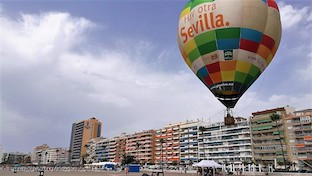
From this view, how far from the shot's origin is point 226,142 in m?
87.8

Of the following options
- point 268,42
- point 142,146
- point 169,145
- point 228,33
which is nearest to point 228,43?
point 228,33

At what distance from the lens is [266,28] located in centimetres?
1805

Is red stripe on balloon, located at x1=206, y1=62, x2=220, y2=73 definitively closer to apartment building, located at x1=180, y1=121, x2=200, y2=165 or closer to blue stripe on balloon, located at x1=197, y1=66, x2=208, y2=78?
blue stripe on balloon, located at x1=197, y1=66, x2=208, y2=78

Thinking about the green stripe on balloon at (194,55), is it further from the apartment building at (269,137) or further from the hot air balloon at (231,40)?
the apartment building at (269,137)

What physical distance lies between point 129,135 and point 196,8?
400 feet

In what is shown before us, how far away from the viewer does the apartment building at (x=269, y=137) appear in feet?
237

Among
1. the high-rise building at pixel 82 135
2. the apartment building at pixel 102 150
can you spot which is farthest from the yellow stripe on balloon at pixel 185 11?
the high-rise building at pixel 82 135

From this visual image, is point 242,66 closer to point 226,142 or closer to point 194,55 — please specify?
point 194,55

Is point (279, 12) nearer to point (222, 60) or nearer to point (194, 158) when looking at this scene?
point (222, 60)

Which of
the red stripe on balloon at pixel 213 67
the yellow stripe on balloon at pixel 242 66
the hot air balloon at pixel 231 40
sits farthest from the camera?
the red stripe on balloon at pixel 213 67

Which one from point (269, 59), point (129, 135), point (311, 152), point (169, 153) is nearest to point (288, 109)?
point (311, 152)

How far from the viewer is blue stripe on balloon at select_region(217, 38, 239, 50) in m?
17.7

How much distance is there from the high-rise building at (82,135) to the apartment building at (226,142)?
10756 cm

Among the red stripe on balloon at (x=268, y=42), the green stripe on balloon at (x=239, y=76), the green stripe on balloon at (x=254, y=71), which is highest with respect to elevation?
the red stripe on balloon at (x=268, y=42)
